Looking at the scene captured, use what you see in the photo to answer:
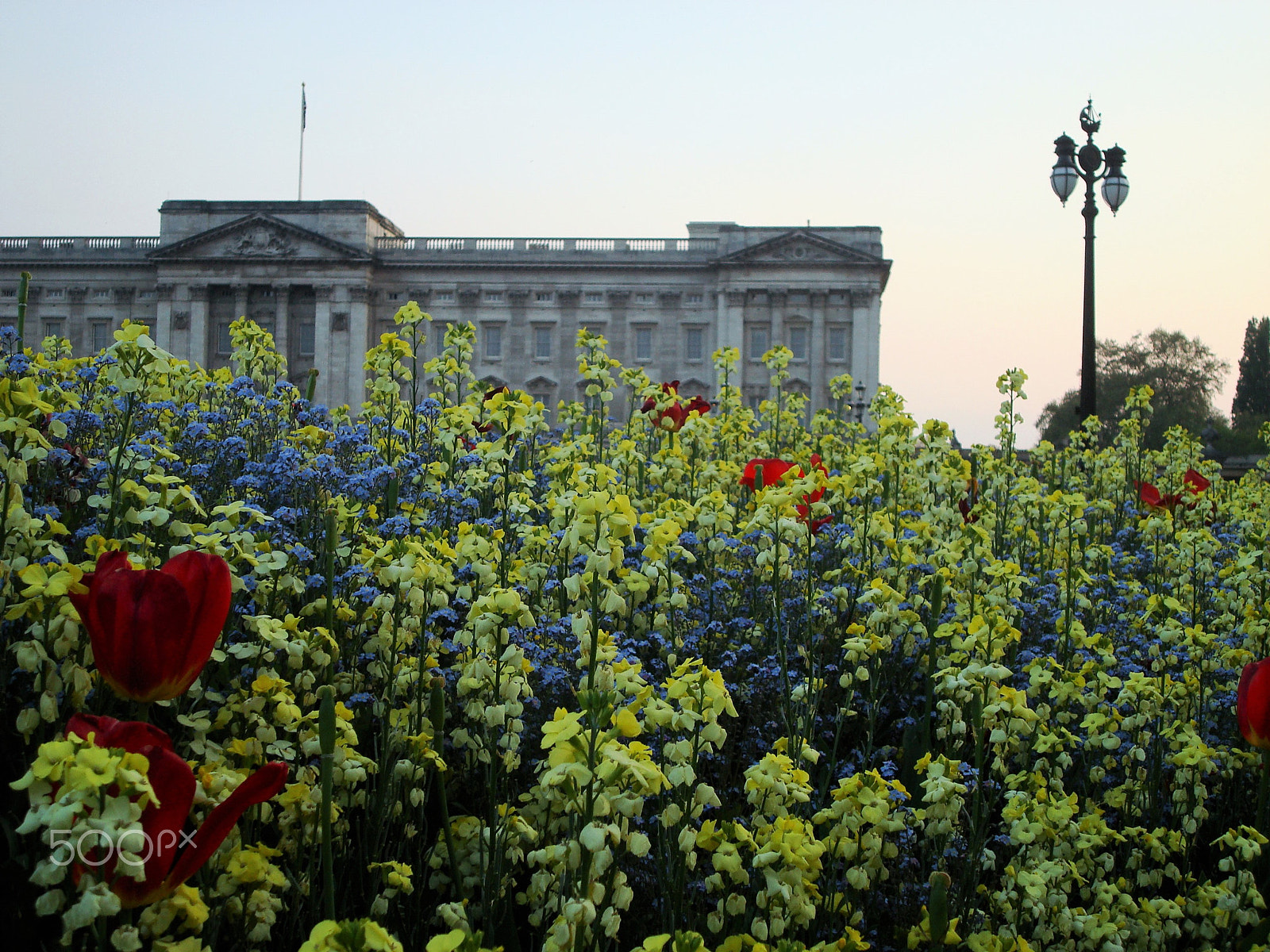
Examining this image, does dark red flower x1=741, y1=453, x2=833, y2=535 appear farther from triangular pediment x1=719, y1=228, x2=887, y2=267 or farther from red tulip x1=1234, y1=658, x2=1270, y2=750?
triangular pediment x1=719, y1=228, x2=887, y2=267

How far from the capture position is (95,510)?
4.00 meters

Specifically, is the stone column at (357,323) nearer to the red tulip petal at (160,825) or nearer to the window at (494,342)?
the window at (494,342)

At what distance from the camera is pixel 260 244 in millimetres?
52281

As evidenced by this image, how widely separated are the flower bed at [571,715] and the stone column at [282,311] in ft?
163

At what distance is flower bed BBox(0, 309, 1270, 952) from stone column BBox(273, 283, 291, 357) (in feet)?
163

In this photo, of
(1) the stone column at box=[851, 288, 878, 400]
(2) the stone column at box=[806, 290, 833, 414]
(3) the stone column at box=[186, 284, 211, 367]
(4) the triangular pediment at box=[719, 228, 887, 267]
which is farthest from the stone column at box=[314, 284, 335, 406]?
(1) the stone column at box=[851, 288, 878, 400]

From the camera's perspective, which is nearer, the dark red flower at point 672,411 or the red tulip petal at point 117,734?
the red tulip petal at point 117,734

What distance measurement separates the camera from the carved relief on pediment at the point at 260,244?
171ft

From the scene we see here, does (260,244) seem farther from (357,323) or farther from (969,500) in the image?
(969,500)

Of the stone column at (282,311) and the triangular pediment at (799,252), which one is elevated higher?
the triangular pediment at (799,252)

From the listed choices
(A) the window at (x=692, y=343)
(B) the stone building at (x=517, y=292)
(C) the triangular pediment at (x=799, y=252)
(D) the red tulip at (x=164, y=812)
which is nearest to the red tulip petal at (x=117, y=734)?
(D) the red tulip at (x=164, y=812)

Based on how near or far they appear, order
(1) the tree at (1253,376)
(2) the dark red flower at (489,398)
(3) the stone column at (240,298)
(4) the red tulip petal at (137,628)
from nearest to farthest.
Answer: (4) the red tulip petal at (137,628), (2) the dark red flower at (489,398), (3) the stone column at (240,298), (1) the tree at (1253,376)

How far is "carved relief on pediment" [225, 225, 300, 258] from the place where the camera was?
5200cm

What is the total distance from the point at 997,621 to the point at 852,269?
1945 inches
